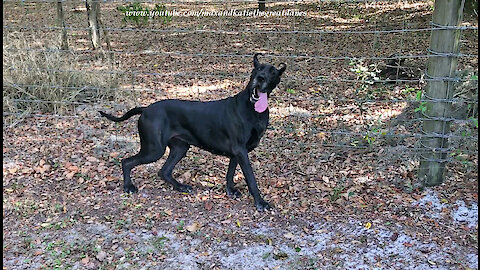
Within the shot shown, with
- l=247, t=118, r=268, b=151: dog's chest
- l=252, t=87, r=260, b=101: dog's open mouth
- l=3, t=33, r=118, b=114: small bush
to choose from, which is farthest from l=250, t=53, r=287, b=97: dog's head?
l=3, t=33, r=118, b=114: small bush

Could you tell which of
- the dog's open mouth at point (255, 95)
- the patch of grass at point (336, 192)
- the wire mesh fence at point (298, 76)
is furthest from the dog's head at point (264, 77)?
the patch of grass at point (336, 192)

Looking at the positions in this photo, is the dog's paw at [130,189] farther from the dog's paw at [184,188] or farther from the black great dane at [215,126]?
the dog's paw at [184,188]

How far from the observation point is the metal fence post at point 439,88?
3.94 m

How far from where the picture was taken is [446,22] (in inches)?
155

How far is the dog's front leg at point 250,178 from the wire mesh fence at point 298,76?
1028mm

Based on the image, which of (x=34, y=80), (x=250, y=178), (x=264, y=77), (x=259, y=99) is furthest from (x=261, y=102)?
(x=34, y=80)

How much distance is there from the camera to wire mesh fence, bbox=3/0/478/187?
5062mm

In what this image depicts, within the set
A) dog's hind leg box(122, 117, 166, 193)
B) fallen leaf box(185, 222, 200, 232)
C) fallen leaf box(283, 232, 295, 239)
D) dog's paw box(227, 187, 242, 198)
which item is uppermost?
dog's hind leg box(122, 117, 166, 193)

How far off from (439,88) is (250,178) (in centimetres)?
180

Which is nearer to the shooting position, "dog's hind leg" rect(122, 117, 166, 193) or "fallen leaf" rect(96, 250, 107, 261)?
"fallen leaf" rect(96, 250, 107, 261)

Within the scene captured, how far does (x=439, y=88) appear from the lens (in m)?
4.11

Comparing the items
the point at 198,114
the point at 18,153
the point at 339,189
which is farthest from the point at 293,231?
the point at 18,153

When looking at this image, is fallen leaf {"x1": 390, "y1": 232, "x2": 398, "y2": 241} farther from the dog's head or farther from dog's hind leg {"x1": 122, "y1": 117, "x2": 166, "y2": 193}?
dog's hind leg {"x1": 122, "y1": 117, "x2": 166, "y2": 193}

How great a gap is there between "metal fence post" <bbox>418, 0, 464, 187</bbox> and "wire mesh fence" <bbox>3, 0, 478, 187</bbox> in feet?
0.11
